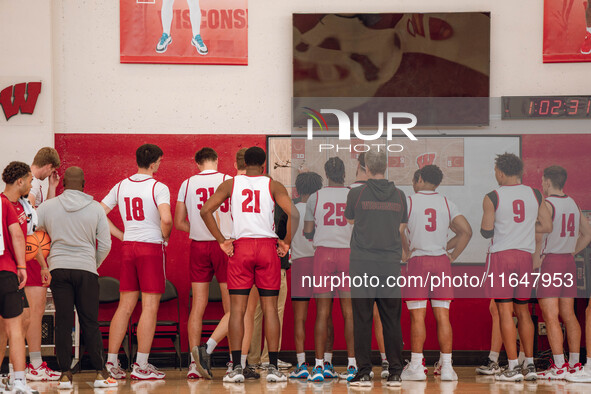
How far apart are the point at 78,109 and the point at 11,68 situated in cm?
74

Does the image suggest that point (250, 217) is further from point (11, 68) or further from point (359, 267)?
point (11, 68)

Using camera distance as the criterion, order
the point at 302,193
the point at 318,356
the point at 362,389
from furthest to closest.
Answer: the point at 302,193, the point at 318,356, the point at 362,389

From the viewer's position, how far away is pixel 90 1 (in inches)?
300

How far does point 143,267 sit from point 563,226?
3.61 meters

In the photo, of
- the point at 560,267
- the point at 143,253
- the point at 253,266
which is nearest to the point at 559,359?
the point at 560,267

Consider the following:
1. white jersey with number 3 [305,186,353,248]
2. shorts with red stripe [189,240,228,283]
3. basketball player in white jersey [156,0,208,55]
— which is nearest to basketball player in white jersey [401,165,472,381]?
white jersey with number 3 [305,186,353,248]

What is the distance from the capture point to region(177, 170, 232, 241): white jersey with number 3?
6.49 meters

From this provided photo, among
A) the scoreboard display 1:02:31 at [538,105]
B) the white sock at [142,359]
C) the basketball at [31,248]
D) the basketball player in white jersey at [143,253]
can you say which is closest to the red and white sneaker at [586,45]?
the scoreboard display 1:02:31 at [538,105]

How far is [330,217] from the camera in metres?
6.35

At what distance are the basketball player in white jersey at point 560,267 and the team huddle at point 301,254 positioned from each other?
0.04 feet

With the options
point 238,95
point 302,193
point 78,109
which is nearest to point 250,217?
point 302,193

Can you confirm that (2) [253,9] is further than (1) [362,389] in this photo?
Yes

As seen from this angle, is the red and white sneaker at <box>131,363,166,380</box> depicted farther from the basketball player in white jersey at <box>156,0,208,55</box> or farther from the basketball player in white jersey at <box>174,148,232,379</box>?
the basketball player in white jersey at <box>156,0,208,55</box>

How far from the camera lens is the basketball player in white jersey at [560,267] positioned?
6.31 meters
